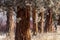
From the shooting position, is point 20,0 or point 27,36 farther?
point 27,36

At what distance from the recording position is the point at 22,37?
9234 mm

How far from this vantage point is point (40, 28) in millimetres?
19938

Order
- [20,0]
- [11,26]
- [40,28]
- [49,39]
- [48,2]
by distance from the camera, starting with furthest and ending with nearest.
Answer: [40,28]
[11,26]
[49,39]
[48,2]
[20,0]

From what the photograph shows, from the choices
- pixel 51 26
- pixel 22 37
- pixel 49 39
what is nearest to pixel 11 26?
pixel 49 39

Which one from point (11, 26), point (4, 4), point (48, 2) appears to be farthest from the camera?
point (11, 26)

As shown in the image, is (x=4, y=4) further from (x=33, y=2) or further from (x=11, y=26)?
(x=11, y=26)

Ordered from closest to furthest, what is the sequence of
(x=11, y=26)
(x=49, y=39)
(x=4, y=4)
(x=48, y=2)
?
(x=4, y=4) < (x=48, y=2) < (x=49, y=39) < (x=11, y=26)

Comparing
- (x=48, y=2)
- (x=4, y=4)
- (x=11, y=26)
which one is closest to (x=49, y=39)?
(x=11, y=26)

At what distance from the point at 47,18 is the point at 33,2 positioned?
41.8 feet

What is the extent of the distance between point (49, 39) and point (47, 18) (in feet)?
22.7

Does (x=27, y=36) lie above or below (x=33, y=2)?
below

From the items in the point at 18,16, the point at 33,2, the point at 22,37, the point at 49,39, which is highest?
the point at 33,2

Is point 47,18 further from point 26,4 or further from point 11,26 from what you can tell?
point 26,4

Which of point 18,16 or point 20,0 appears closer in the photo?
point 20,0
